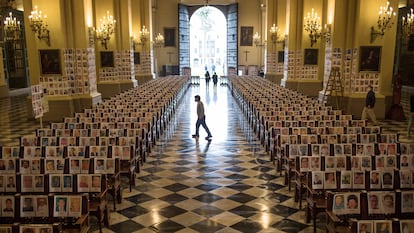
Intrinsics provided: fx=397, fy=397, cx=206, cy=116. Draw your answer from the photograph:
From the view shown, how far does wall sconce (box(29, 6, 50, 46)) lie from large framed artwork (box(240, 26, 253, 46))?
32721 millimetres

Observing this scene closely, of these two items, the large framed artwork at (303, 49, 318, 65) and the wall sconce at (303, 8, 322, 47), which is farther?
the large framed artwork at (303, 49, 318, 65)

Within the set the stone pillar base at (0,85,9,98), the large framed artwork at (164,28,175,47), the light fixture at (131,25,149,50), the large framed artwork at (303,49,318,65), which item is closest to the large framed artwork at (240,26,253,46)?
the large framed artwork at (164,28,175,47)

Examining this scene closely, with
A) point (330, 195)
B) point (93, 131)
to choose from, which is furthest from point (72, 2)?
point (330, 195)

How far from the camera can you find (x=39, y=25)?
17.5 meters

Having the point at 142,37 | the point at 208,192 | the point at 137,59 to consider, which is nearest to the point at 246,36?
the point at 137,59

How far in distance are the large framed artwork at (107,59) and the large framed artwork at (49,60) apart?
794 cm

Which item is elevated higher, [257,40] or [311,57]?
[257,40]

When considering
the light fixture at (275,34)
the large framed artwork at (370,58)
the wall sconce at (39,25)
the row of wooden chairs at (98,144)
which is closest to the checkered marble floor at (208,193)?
the row of wooden chairs at (98,144)

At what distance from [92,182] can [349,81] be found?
15.0 meters

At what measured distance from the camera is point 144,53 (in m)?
34.3

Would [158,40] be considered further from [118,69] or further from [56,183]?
[56,183]

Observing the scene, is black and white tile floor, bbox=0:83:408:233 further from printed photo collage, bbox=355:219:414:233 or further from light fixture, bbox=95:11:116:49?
light fixture, bbox=95:11:116:49

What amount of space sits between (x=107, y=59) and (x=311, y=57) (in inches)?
536

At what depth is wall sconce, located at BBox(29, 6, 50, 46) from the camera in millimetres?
17281
